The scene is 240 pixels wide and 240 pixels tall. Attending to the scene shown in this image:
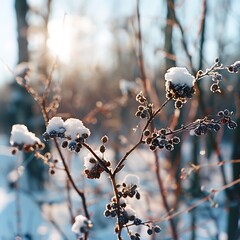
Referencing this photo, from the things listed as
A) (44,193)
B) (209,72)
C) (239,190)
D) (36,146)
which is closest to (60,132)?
(36,146)

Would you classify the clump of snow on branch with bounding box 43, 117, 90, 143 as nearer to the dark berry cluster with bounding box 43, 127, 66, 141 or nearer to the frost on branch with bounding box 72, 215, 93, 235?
the dark berry cluster with bounding box 43, 127, 66, 141

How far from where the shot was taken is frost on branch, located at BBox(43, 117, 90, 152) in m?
0.87

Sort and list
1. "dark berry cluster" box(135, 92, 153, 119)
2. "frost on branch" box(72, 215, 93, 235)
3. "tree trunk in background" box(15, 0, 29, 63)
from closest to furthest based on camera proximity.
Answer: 1. "frost on branch" box(72, 215, 93, 235)
2. "dark berry cluster" box(135, 92, 153, 119)
3. "tree trunk in background" box(15, 0, 29, 63)

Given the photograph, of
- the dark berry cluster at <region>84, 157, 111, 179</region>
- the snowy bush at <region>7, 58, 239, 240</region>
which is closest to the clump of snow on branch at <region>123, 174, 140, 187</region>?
the snowy bush at <region>7, 58, 239, 240</region>

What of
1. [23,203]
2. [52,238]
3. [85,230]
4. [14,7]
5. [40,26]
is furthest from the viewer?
[40,26]

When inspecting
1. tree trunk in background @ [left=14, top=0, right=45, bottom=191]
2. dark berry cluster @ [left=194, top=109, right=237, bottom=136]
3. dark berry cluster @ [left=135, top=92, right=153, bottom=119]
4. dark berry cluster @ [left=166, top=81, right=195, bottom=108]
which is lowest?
dark berry cluster @ [left=194, top=109, right=237, bottom=136]

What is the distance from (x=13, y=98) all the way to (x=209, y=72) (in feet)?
27.7

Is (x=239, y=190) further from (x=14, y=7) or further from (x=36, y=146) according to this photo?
(x=14, y=7)

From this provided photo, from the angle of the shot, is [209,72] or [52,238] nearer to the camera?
[209,72]

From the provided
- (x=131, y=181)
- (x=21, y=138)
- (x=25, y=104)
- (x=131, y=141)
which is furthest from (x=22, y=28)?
(x=131, y=181)

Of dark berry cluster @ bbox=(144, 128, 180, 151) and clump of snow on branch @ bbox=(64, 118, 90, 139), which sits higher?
clump of snow on branch @ bbox=(64, 118, 90, 139)

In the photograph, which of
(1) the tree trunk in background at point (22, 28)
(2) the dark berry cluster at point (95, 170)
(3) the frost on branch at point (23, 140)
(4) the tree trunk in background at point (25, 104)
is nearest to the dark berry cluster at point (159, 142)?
(2) the dark berry cluster at point (95, 170)

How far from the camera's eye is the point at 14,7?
27.2ft

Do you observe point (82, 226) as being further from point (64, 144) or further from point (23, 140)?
point (23, 140)
